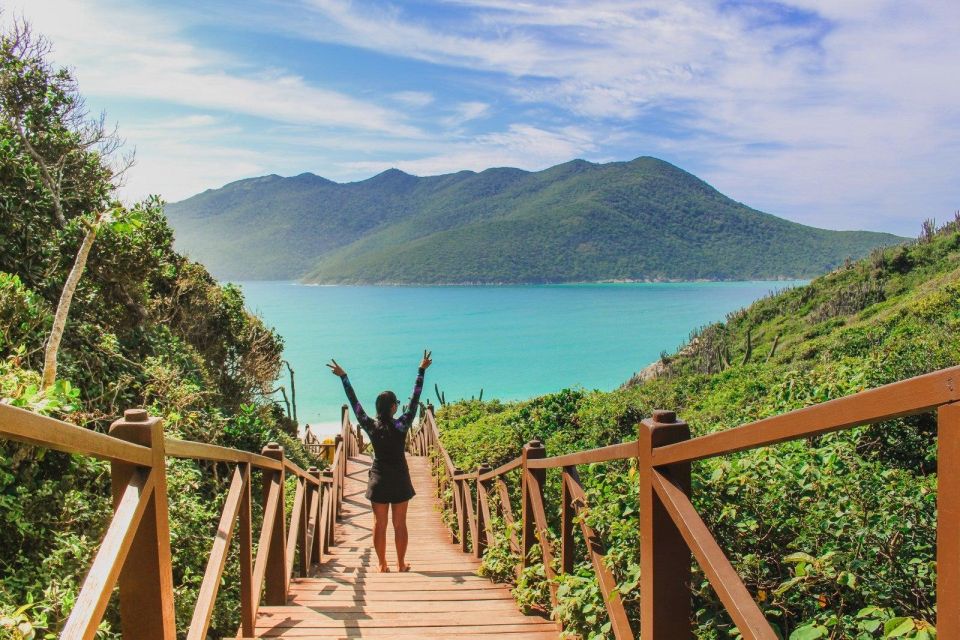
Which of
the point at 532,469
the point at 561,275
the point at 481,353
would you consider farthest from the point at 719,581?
the point at 561,275

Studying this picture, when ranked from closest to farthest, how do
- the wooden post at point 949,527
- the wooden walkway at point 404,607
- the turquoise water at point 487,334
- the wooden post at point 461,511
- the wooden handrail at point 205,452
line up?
the wooden post at point 949,527 < the wooden handrail at point 205,452 < the wooden walkway at point 404,607 < the wooden post at point 461,511 < the turquoise water at point 487,334

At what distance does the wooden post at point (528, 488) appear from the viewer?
3668mm

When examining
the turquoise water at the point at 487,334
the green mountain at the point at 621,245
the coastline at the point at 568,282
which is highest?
the green mountain at the point at 621,245

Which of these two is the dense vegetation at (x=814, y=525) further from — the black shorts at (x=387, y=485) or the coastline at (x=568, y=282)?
the coastline at (x=568, y=282)

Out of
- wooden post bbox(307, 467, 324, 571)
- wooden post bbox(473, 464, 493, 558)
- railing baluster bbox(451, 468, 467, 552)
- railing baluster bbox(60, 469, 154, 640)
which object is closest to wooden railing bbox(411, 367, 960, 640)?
railing baluster bbox(60, 469, 154, 640)

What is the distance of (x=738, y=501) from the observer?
237 cm

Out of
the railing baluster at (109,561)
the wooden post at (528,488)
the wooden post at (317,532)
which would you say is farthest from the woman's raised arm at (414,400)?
the railing baluster at (109,561)

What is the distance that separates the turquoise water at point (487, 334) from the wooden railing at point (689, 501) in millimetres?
13688

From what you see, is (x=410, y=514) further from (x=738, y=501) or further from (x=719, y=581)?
(x=719, y=581)

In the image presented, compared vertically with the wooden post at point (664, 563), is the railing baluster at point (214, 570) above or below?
below

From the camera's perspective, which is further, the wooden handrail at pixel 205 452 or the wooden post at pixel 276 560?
the wooden post at pixel 276 560

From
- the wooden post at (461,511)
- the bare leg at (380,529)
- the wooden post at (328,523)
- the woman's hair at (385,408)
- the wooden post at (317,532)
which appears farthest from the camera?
the wooden post at (328,523)

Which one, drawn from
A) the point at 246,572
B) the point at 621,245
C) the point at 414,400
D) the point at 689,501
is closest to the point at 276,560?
the point at 246,572

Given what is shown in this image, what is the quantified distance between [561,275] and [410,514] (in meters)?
143
